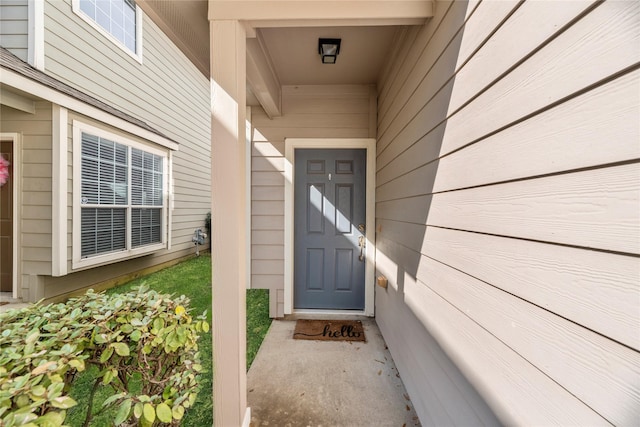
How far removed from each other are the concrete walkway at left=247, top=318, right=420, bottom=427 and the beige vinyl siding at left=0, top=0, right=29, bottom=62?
4.54m

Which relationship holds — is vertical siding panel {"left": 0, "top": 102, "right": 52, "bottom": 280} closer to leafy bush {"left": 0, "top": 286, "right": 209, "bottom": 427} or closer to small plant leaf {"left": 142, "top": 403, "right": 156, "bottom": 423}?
leafy bush {"left": 0, "top": 286, "right": 209, "bottom": 427}

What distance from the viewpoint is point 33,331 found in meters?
0.87

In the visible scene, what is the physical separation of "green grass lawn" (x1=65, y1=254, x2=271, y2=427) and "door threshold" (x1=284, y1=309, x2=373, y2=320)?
12.7 inches

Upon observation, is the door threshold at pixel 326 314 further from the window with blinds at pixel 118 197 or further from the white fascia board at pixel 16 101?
the white fascia board at pixel 16 101

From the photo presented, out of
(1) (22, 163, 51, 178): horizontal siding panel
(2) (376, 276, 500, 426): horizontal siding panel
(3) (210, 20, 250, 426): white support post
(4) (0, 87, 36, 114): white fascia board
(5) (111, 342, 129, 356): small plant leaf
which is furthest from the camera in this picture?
(1) (22, 163, 51, 178): horizontal siding panel

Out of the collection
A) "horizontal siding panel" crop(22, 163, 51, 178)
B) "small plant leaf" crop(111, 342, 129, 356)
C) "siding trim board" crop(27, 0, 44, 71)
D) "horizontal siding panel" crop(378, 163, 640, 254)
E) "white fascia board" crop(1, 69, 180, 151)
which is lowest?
"small plant leaf" crop(111, 342, 129, 356)

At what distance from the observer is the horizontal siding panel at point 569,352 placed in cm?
49

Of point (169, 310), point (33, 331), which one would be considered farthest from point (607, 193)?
point (33, 331)

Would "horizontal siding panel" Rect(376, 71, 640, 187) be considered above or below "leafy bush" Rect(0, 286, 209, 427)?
above

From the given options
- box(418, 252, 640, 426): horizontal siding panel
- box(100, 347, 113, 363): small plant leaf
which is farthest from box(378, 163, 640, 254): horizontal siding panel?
box(100, 347, 113, 363): small plant leaf

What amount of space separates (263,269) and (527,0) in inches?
115

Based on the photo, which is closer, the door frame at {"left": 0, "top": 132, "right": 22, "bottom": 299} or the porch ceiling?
the porch ceiling

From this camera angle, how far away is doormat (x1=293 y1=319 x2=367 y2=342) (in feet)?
8.49

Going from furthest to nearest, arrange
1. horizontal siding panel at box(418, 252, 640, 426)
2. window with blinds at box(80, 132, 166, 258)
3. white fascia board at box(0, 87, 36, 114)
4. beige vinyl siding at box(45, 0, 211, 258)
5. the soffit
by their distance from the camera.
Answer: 1. window with blinds at box(80, 132, 166, 258)
2. beige vinyl siding at box(45, 0, 211, 258)
3. white fascia board at box(0, 87, 36, 114)
4. the soffit
5. horizontal siding panel at box(418, 252, 640, 426)
